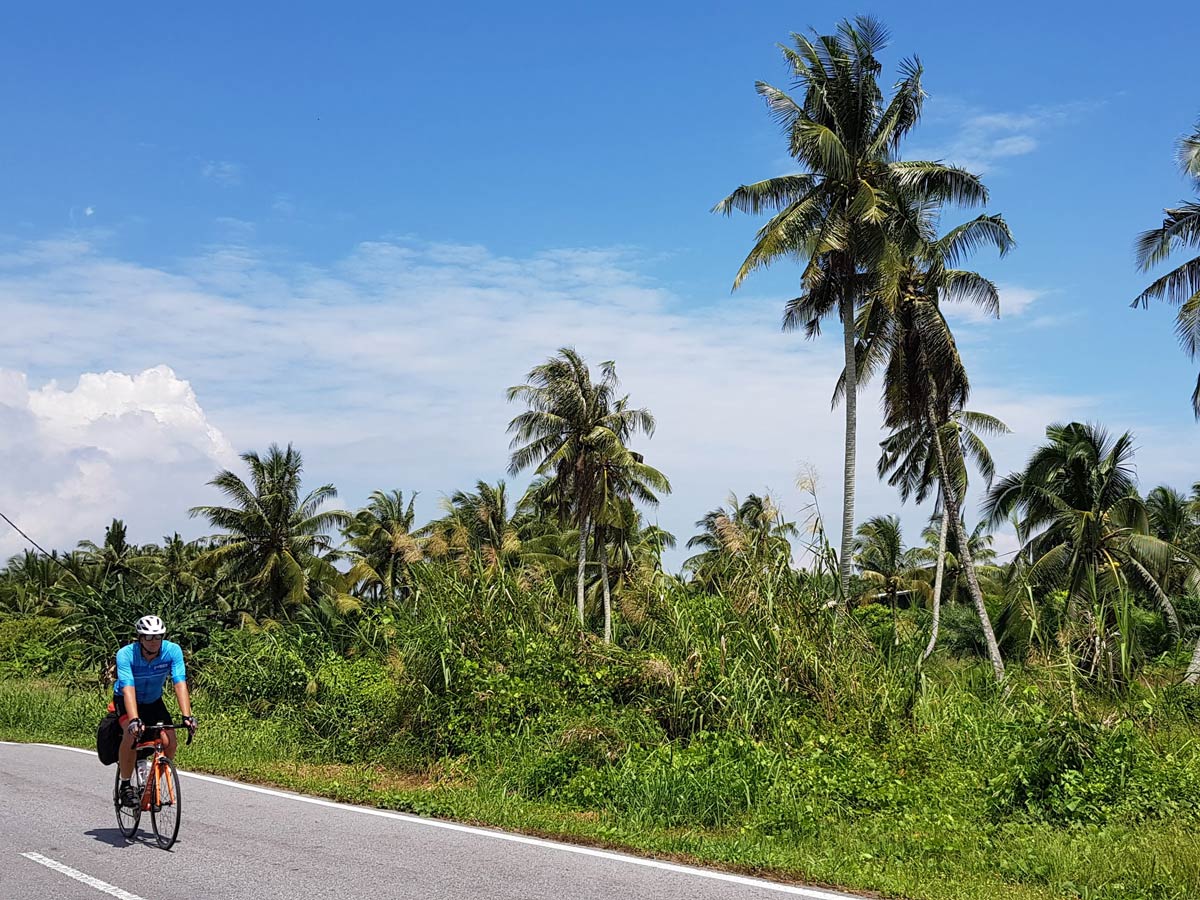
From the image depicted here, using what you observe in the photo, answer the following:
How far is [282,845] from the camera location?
7.70m

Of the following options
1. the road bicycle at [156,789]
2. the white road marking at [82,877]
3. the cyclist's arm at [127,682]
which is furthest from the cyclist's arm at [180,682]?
the white road marking at [82,877]

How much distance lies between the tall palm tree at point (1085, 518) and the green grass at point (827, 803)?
1026 inches

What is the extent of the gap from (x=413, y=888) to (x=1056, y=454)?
34483 millimetres

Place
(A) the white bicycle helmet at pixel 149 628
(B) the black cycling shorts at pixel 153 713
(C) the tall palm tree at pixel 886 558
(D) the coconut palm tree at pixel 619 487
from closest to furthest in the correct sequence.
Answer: (A) the white bicycle helmet at pixel 149 628 → (B) the black cycling shorts at pixel 153 713 → (D) the coconut palm tree at pixel 619 487 → (C) the tall palm tree at pixel 886 558

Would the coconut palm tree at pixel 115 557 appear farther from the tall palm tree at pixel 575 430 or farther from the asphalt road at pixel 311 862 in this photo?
the asphalt road at pixel 311 862

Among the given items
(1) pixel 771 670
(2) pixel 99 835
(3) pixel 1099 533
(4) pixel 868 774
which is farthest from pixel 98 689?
(3) pixel 1099 533

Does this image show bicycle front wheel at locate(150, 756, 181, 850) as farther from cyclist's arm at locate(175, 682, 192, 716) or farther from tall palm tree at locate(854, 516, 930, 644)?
tall palm tree at locate(854, 516, 930, 644)

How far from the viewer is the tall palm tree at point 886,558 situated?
53.3m

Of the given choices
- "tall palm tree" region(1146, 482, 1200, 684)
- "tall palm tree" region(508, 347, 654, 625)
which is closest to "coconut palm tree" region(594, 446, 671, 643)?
"tall palm tree" region(508, 347, 654, 625)

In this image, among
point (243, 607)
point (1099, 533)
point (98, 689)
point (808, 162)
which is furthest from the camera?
point (243, 607)

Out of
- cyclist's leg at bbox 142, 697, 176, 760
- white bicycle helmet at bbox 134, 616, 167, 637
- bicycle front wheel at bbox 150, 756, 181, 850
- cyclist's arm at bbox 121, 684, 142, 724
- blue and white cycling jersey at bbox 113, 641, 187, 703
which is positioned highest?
white bicycle helmet at bbox 134, 616, 167, 637

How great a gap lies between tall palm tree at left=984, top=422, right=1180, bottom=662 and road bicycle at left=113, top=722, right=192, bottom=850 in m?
31.4

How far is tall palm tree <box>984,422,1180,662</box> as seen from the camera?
3422 cm

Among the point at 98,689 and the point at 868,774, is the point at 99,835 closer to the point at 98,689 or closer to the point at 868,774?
the point at 868,774
